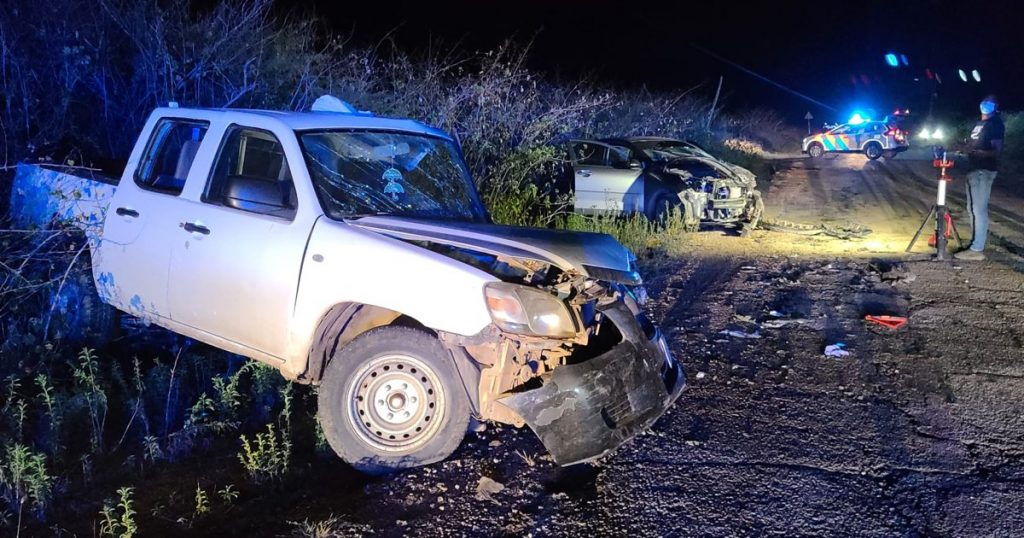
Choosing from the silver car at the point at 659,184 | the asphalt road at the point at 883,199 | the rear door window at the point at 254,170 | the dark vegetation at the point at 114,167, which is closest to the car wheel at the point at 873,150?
the asphalt road at the point at 883,199

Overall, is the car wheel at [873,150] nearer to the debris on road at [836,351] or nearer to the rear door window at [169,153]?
the debris on road at [836,351]

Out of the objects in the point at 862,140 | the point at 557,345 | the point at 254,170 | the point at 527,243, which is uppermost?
the point at 862,140

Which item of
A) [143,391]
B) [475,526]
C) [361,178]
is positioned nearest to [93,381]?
[143,391]

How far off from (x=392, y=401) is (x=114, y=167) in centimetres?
523

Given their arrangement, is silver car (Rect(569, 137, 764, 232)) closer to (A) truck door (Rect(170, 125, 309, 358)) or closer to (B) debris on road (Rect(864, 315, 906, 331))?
(B) debris on road (Rect(864, 315, 906, 331))

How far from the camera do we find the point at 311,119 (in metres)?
4.71

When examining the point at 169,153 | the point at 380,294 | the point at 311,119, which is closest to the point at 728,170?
the point at 311,119

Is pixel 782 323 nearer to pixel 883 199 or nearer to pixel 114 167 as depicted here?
pixel 114 167

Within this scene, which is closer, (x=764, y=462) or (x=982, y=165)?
(x=764, y=462)

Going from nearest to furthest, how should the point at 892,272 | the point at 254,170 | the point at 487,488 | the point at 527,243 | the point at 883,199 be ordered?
the point at 487,488 → the point at 527,243 → the point at 254,170 → the point at 892,272 → the point at 883,199

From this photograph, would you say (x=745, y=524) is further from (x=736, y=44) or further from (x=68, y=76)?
(x=736, y=44)

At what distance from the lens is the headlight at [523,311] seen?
12.0 feet

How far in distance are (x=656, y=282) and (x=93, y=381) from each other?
5691 mm

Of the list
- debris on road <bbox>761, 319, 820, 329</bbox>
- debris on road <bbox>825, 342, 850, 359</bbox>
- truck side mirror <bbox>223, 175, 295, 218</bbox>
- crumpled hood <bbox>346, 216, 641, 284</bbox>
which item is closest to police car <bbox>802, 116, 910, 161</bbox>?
debris on road <bbox>761, 319, 820, 329</bbox>
